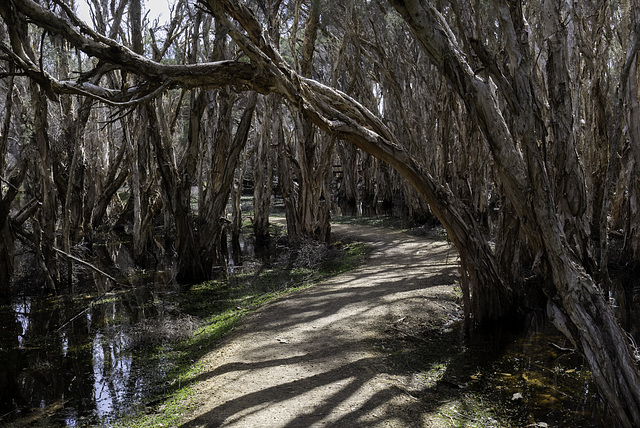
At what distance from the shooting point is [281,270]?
11414 mm

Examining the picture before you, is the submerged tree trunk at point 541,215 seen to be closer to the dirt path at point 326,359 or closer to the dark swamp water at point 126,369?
the dark swamp water at point 126,369

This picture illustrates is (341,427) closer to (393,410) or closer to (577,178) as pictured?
(393,410)

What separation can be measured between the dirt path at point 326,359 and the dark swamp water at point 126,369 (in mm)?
771

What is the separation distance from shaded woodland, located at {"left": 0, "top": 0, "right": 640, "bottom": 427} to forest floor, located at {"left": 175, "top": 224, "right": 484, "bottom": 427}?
107 centimetres

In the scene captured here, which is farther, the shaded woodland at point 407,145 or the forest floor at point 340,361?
the shaded woodland at point 407,145

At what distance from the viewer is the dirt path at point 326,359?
4406 millimetres

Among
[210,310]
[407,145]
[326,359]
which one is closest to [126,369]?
[326,359]

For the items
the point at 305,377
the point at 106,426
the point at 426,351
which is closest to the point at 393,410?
the point at 305,377

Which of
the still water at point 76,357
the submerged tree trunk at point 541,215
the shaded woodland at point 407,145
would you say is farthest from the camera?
the still water at point 76,357

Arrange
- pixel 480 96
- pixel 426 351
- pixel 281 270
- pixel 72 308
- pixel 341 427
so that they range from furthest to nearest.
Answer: pixel 281 270 → pixel 72 308 → pixel 426 351 → pixel 480 96 → pixel 341 427

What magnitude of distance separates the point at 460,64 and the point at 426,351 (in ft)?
10.3

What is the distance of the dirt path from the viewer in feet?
14.5

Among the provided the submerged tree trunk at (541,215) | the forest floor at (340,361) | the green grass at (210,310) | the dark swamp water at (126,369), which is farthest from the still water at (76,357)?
the submerged tree trunk at (541,215)

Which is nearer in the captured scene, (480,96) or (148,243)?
(480,96)
